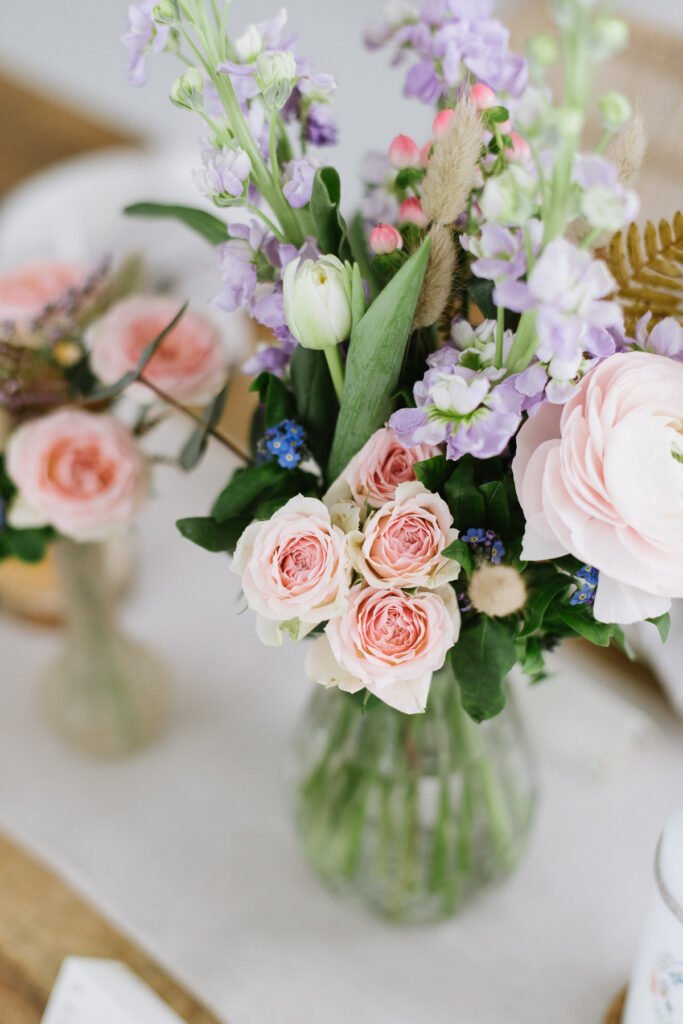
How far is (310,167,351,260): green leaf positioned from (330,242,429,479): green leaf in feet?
0.19

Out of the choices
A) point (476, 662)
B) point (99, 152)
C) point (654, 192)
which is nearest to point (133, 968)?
point (476, 662)

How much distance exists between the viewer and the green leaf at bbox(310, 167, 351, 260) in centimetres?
48

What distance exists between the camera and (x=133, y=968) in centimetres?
67

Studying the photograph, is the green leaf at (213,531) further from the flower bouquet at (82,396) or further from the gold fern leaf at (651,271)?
the gold fern leaf at (651,271)

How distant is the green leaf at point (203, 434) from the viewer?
1.97 feet

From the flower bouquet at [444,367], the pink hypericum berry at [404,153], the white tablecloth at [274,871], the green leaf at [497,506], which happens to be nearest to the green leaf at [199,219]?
the flower bouquet at [444,367]

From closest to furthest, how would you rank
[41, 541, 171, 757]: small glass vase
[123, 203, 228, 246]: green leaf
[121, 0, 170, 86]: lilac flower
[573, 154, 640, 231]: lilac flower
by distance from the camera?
[573, 154, 640, 231]: lilac flower
[121, 0, 170, 86]: lilac flower
[123, 203, 228, 246]: green leaf
[41, 541, 171, 757]: small glass vase

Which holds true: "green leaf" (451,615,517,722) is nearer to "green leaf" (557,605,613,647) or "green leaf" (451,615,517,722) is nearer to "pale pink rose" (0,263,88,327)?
"green leaf" (557,605,613,647)

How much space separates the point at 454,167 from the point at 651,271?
16cm

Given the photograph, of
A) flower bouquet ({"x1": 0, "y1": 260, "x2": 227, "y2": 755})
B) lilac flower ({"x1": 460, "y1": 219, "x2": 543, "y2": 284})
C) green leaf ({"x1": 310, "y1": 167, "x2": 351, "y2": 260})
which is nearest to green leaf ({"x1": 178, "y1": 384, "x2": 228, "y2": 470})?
flower bouquet ({"x1": 0, "y1": 260, "x2": 227, "y2": 755})

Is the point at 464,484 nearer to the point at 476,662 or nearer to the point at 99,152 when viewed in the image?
the point at 476,662

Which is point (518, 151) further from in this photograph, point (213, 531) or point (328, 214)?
point (213, 531)

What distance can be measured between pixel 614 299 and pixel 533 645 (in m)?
0.20

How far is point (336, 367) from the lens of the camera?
20.0 inches
